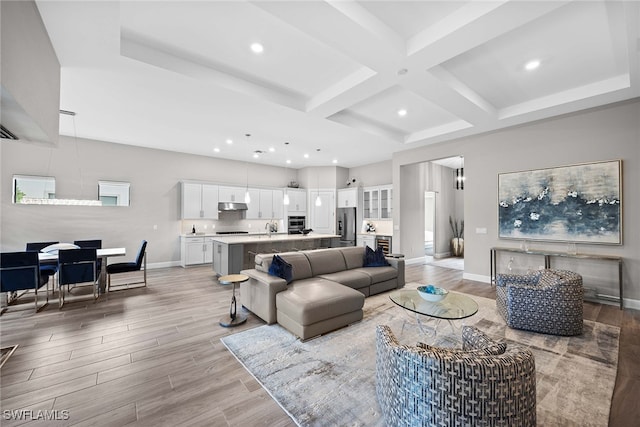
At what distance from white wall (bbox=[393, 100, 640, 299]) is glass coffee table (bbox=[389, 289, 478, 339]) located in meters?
3.07

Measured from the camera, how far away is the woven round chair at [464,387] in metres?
1.29

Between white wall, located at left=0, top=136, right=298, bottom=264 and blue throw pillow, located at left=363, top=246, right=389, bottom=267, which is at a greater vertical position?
white wall, located at left=0, top=136, right=298, bottom=264

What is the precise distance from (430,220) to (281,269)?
24.6 ft

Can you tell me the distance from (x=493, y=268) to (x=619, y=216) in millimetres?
2039

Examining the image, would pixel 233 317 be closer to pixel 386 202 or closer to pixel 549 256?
pixel 549 256

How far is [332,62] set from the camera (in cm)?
327

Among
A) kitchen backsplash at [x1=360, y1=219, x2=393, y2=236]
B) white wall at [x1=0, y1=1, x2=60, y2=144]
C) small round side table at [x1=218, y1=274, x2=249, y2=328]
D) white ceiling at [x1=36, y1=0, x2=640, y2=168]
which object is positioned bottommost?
small round side table at [x1=218, y1=274, x2=249, y2=328]

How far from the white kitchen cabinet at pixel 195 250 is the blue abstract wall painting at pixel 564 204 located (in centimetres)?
725

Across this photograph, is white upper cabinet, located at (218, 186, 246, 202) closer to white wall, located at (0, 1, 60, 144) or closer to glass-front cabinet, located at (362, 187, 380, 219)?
glass-front cabinet, located at (362, 187, 380, 219)

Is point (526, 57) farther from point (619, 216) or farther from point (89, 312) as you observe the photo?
point (89, 312)

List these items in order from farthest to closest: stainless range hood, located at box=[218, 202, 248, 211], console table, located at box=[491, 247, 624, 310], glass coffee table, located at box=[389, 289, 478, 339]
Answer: stainless range hood, located at box=[218, 202, 248, 211], console table, located at box=[491, 247, 624, 310], glass coffee table, located at box=[389, 289, 478, 339]

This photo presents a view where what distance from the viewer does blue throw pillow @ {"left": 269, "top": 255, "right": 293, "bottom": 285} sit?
3639mm

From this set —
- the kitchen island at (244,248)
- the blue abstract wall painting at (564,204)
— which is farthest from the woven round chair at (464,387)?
the kitchen island at (244,248)

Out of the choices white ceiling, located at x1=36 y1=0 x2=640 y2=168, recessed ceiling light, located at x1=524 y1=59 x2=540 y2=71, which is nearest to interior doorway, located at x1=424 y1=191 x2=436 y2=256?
white ceiling, located at x1=36 y1=0 x2=640 y2=168
